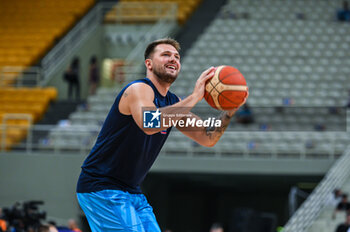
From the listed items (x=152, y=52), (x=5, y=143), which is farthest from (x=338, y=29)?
(x=152, y=52)

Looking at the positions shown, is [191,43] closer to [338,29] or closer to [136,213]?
[338,29]

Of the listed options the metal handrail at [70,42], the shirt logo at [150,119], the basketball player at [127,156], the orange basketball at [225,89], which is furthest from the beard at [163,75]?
the metal handrail at [70,42]

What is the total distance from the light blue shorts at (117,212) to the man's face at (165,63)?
2.67 ft

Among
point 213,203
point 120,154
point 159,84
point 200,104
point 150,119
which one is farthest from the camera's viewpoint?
point 213,203

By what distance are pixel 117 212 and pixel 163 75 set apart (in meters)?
0.94

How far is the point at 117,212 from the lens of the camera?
13.3 feet

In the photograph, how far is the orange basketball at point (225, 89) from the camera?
13.6 feet

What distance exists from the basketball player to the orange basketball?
0.38ft

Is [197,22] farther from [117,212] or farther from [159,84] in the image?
[117,212]

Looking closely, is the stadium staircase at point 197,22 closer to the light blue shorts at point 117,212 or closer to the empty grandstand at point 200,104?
the empty grandstand at point 200,104

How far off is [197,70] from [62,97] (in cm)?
469

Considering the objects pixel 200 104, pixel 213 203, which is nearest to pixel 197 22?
pixel 200 104

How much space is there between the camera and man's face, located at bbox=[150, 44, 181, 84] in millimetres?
4086

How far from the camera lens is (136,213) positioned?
4.10m
